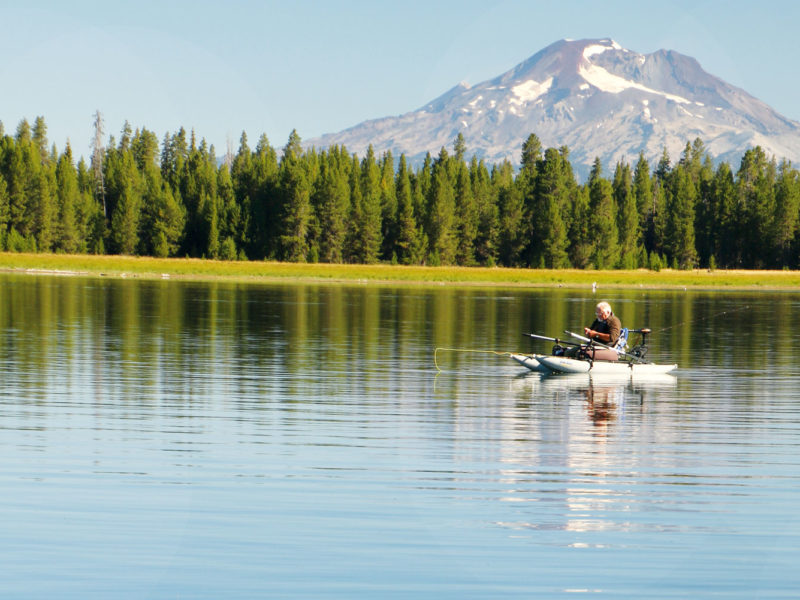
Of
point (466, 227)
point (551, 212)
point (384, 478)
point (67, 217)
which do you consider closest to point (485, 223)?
point (466, 227)

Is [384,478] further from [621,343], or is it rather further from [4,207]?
[4,207]

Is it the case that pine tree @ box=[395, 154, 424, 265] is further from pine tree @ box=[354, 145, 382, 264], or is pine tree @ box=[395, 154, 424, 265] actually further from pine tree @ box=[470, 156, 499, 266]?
pine tree @ box=[470, 156, 499, 266]

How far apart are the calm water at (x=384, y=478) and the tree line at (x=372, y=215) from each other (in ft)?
411

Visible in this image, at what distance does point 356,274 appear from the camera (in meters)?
138

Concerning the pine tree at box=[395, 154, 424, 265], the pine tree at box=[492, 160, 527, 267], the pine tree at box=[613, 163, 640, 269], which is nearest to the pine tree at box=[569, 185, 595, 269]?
the pine tree at box=[613, 163, 640, 269]

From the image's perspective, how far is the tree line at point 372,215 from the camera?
160625mm

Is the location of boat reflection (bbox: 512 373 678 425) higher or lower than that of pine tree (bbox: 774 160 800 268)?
lower

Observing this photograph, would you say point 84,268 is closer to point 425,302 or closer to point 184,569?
point 425,302

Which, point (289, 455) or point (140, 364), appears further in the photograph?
point (140, 364)

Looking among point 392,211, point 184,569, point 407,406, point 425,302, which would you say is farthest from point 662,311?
point 392,211

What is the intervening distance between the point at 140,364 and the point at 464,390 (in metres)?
10.5

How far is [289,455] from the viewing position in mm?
18891

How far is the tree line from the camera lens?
160625 mm

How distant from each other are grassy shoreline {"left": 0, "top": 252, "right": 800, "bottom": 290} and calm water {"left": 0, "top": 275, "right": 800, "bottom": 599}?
9299cm
